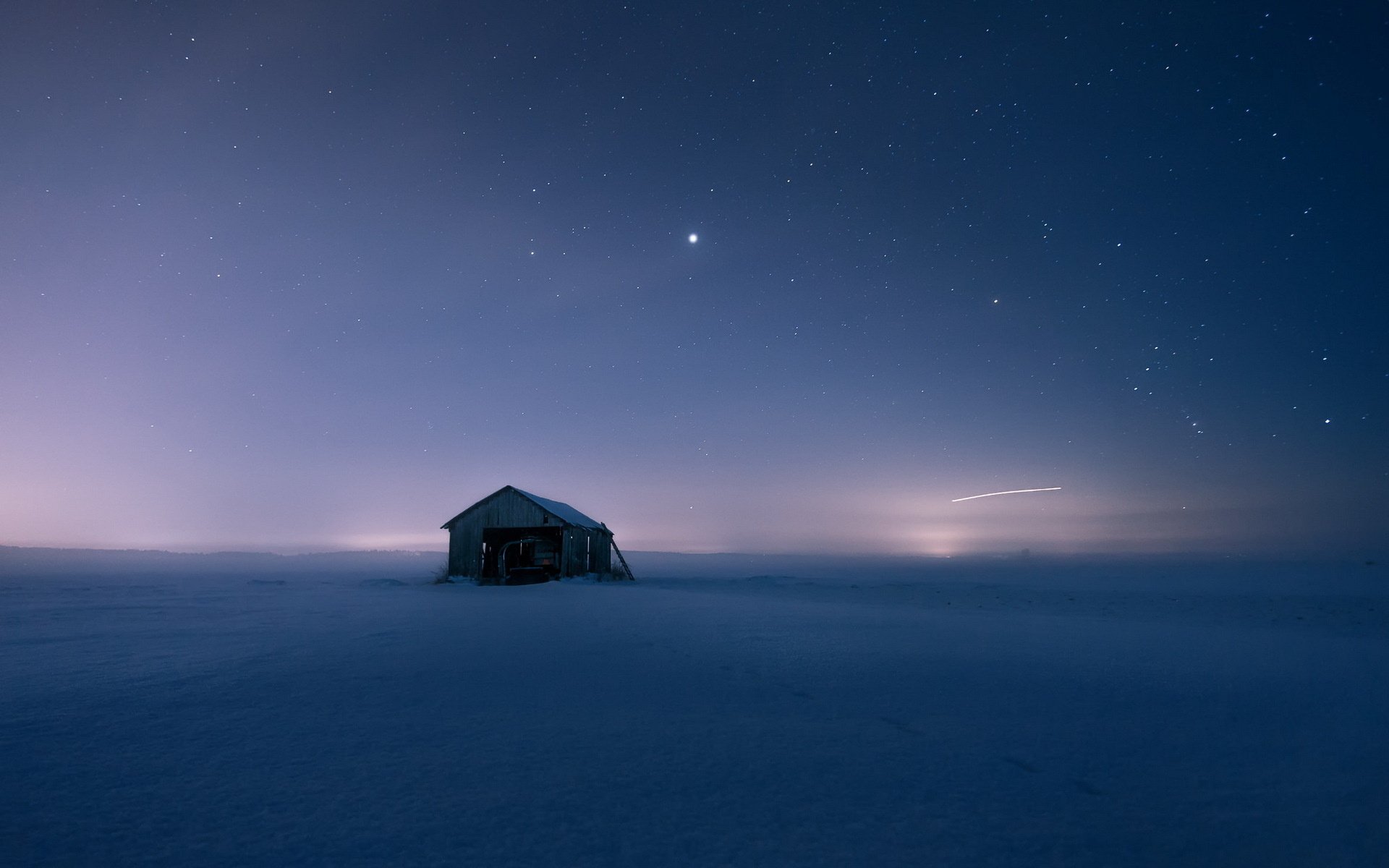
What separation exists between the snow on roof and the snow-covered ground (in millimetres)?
20466

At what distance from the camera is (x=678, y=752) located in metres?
4.66

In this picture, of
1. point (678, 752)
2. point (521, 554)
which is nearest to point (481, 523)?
point (521, 554)

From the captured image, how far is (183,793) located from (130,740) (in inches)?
64.2

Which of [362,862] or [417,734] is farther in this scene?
[417,734]

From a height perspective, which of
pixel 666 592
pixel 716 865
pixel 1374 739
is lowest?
pixel 666 592

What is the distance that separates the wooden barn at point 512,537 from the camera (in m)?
31.4

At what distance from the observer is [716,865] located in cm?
296

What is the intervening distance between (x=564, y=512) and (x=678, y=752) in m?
31.5

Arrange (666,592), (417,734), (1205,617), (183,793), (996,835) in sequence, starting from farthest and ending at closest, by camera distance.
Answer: (666,592) → (1205,617) → (417,734) → (183,793) → (996,835)

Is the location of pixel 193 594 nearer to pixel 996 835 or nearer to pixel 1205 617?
pixel 996 835

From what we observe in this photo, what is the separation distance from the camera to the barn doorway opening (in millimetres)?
31859

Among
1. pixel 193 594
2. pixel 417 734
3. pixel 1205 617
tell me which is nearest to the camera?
pixel 417 734

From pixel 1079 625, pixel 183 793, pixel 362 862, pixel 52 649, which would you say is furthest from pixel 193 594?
pixel 1079 625

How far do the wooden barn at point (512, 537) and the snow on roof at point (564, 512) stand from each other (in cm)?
6
